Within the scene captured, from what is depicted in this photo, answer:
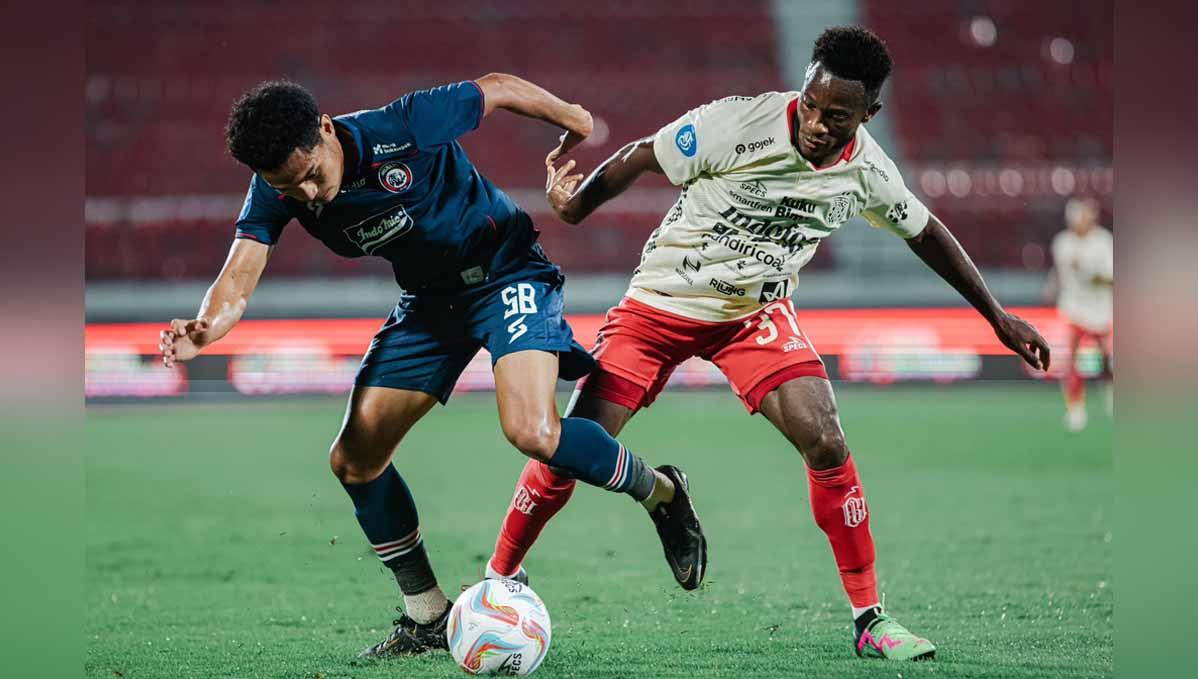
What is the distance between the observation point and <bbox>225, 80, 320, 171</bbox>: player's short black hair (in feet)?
11.6

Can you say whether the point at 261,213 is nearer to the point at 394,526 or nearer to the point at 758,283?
the point at 394,526

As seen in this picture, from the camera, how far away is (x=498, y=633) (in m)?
3.85

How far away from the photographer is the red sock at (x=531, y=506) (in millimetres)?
4438

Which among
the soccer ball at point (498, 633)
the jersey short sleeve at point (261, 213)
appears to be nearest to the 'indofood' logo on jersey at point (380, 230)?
the jersey short sleeve at point (261, 213)

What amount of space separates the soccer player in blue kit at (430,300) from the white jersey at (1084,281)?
26.5ft

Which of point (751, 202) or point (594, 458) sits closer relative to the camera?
point (594, 458)

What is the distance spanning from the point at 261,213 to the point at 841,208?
176cm

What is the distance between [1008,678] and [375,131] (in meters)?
2.33

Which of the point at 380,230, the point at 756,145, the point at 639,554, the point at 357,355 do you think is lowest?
the point at 639,554

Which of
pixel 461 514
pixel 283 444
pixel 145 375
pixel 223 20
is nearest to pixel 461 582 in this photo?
pixel 461 514

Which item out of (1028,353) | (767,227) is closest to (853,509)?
(1028,353)

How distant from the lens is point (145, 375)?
1379 centimetres

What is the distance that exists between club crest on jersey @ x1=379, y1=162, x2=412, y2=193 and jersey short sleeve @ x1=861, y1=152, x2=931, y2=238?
1.41 metres
